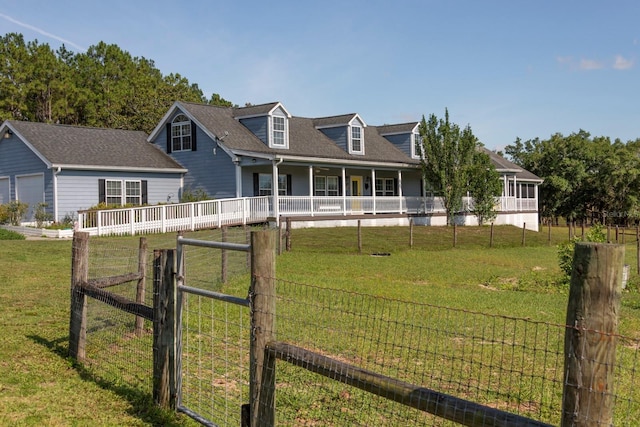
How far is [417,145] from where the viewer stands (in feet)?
124

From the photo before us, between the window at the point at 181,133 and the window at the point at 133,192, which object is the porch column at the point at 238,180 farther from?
the window at the point at 133,192

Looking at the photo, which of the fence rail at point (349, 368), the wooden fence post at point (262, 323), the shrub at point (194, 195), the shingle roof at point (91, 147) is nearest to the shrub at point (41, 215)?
the shingle roof at point (91, 147)

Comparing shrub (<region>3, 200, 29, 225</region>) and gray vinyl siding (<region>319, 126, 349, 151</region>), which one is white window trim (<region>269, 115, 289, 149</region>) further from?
shrub (<region>3, 200, 29, 225</region>)

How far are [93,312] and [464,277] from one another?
34.1 ft

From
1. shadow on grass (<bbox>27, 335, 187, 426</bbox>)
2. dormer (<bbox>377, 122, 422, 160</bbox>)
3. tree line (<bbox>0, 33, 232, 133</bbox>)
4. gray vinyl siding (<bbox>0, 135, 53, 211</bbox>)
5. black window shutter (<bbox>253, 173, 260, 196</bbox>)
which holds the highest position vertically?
tree line (<bbox>0, 33, 232, 133</bbox>)

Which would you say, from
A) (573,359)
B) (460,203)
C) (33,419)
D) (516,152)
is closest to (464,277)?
(33,419)

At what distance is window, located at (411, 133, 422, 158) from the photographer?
37688mm

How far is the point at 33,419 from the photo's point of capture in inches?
217

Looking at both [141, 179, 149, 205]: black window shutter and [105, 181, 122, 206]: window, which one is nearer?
[105, 181, 122, 206]: window

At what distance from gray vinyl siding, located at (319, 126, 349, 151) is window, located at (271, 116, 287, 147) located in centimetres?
422

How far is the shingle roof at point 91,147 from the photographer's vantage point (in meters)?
28.1

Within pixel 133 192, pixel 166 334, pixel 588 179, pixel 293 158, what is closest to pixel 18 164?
pixel 133 192

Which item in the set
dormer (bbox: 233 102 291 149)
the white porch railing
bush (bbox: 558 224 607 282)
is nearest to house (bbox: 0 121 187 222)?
the white porch railing

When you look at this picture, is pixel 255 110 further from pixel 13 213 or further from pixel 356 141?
pixel 13 213
